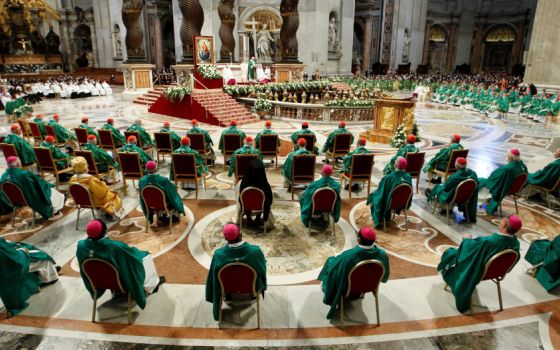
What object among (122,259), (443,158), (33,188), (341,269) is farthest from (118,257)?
(443,158)

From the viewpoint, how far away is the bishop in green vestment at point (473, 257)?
376 cm

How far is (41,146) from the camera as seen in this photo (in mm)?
7367

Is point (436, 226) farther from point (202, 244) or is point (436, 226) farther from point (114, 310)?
point (114, 310)

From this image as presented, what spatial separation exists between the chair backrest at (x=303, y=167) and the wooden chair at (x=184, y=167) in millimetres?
1944

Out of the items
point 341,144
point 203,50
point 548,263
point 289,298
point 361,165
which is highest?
point 203,50

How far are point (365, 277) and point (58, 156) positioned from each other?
6.81 metres

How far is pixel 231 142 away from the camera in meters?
8.98

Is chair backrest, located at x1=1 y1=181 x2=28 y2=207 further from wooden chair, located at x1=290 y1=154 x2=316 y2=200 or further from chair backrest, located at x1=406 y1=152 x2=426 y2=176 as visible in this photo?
chair backrest, located at x1=406 y1=152 x2=426 y2=176

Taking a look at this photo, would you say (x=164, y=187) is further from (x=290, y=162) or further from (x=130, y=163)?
(x=290, y=162)

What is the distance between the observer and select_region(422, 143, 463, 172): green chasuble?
748 cm

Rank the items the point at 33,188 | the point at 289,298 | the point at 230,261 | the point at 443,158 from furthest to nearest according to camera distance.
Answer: the point at 443,158 < the point at 33,188 < the point at 289,298 < the point at 230,261

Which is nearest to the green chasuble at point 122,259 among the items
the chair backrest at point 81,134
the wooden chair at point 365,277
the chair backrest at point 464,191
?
the wooden chair at point 365,277

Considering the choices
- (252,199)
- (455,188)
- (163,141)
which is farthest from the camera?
(163,141)

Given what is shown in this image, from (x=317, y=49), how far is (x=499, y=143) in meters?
21.2
